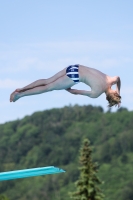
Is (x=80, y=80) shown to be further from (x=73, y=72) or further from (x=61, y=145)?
(x=61, y=145)

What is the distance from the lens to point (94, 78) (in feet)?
47.5

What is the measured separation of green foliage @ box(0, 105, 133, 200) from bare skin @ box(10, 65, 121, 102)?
87898 mm

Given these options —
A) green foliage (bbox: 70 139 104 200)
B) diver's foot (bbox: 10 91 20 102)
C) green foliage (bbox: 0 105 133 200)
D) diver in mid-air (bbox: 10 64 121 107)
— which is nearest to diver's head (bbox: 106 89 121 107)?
diver in mid-air (bbox: 10 64 121 107)

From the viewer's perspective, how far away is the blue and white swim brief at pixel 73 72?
14.5m

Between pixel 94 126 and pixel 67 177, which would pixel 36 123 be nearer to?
pixel 94 126

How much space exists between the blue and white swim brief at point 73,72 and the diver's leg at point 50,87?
0.19 feet

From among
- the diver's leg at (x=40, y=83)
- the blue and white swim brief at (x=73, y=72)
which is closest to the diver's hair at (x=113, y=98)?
the blue and white swim brief at (x=73, y=72)

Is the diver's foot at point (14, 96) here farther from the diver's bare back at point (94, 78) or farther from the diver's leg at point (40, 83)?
the diver's bare back at point (94, 78)

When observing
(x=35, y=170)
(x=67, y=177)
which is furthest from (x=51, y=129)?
(x=35, y=170)

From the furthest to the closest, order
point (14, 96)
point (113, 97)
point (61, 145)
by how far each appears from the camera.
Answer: point (61, 145)
point (14, 96)
point (113, 97)

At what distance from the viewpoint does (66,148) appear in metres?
118

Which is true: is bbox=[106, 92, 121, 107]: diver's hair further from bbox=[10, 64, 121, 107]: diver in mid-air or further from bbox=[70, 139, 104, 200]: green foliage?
bbox=[70, 139, 104, 200]: green foliage

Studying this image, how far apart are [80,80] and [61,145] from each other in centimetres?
10565

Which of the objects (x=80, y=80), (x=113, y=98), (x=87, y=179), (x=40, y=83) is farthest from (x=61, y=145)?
(x=80, y=80)
